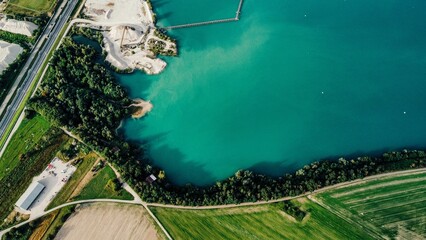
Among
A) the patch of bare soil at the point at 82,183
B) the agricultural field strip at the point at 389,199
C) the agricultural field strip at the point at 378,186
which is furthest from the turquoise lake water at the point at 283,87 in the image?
the patch of bare soil at the point at 82,183

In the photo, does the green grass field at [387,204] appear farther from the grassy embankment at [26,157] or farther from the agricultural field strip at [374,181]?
the grassy embankment at [26,157]

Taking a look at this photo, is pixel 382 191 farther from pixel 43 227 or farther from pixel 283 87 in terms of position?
pixel 43 227

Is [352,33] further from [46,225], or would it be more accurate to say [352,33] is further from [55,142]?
[46,225]

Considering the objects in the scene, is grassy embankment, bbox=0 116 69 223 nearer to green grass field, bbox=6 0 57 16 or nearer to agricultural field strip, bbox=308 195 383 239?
green grass field, bbox=6 0 57 16

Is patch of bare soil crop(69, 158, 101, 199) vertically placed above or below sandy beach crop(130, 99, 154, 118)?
below

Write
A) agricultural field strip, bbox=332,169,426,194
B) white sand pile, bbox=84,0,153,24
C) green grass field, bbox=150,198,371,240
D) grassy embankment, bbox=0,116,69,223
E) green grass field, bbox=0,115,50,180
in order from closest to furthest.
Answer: green grass field, bbox=150,198,371,240 < agricultural field strip, bbox=332,169,426,194 < grassy embankment, bbox=0,116,69,223 < green grass field, bbox=0,115,50,180 < white sand pile, bbox=84,0,153,24

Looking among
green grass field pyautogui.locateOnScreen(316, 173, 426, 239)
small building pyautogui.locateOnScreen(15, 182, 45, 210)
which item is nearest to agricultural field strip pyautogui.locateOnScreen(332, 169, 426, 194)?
green grass field pyautogui.locateOnScreen(316, 173, 426, 239)
